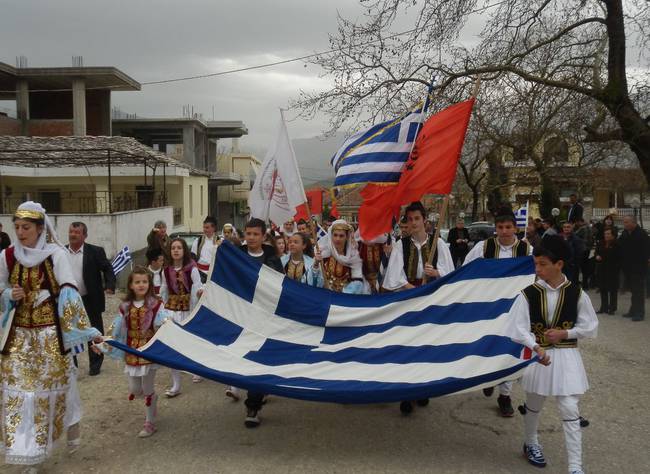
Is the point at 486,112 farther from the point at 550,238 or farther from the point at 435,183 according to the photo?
the point at 550,238

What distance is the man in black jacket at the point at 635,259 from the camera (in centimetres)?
1082

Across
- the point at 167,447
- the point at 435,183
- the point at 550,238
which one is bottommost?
the point at 167,447

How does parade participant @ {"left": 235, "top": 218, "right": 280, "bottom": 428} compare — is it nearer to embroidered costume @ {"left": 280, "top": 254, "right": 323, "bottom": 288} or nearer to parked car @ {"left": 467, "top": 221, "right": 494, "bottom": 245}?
embroidered costume @ {"left": 280, "top": 254, "right": 323, "bottom": 288}

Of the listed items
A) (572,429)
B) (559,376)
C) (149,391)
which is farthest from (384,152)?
(149,391)

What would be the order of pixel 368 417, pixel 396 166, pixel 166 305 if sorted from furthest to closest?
pixel 166 305, pixel 396 166, pixel 368 417

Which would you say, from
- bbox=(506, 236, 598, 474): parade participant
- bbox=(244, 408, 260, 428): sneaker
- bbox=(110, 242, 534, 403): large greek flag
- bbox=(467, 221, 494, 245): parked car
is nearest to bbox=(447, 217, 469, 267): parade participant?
bbox=(467, 221, 494, 245): parked car

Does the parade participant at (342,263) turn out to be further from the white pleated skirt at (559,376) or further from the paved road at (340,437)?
the white pleated skirt at (559,376)

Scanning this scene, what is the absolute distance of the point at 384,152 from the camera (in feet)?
19.2

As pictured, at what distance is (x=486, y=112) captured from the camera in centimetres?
1316

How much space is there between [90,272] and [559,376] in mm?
5483

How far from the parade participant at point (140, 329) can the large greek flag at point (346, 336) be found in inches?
12.2

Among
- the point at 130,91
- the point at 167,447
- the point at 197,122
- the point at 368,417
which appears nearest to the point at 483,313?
the point at 368,417

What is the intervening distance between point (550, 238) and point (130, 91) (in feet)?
117

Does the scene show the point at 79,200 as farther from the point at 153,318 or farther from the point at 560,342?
the point at 560,342
